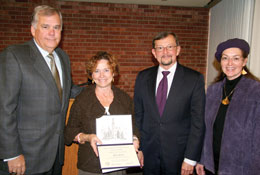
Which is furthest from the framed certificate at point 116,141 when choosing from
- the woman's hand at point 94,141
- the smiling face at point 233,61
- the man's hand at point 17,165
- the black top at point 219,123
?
the smiling face at point 233,61

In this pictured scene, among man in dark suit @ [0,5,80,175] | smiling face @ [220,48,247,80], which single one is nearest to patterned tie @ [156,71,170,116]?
smiling face @ [220,48,247,80]

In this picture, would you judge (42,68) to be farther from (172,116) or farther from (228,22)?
(228,22)

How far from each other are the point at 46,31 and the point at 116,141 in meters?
1.16

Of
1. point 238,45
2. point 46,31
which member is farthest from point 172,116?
point 46,31

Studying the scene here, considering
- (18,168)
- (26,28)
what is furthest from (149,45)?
(18,168)

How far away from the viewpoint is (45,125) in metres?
1.75

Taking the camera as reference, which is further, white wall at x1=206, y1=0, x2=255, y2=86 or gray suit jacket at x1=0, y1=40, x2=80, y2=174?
white wall at x1=206, y1=0, x2=255, y2=86

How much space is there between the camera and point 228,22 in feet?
13.3

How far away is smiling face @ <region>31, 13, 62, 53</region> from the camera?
1.78 metres

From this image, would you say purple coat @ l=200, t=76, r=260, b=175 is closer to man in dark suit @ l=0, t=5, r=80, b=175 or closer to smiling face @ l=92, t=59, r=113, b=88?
smiling face @ l=92, t=59, r=113, b=88

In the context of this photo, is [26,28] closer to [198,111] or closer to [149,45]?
[149,45]

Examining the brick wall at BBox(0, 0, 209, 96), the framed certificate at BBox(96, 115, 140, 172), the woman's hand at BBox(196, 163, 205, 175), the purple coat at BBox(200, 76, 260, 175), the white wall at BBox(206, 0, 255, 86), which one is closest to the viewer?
the framed certificate at BBox(96, 115, 140, 172)

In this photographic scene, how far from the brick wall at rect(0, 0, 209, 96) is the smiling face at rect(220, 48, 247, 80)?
318 cm

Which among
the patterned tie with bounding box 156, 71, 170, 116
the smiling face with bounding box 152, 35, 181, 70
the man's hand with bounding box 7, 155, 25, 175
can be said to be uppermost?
the smiling face with bounding box 152, 35, 181, 70
